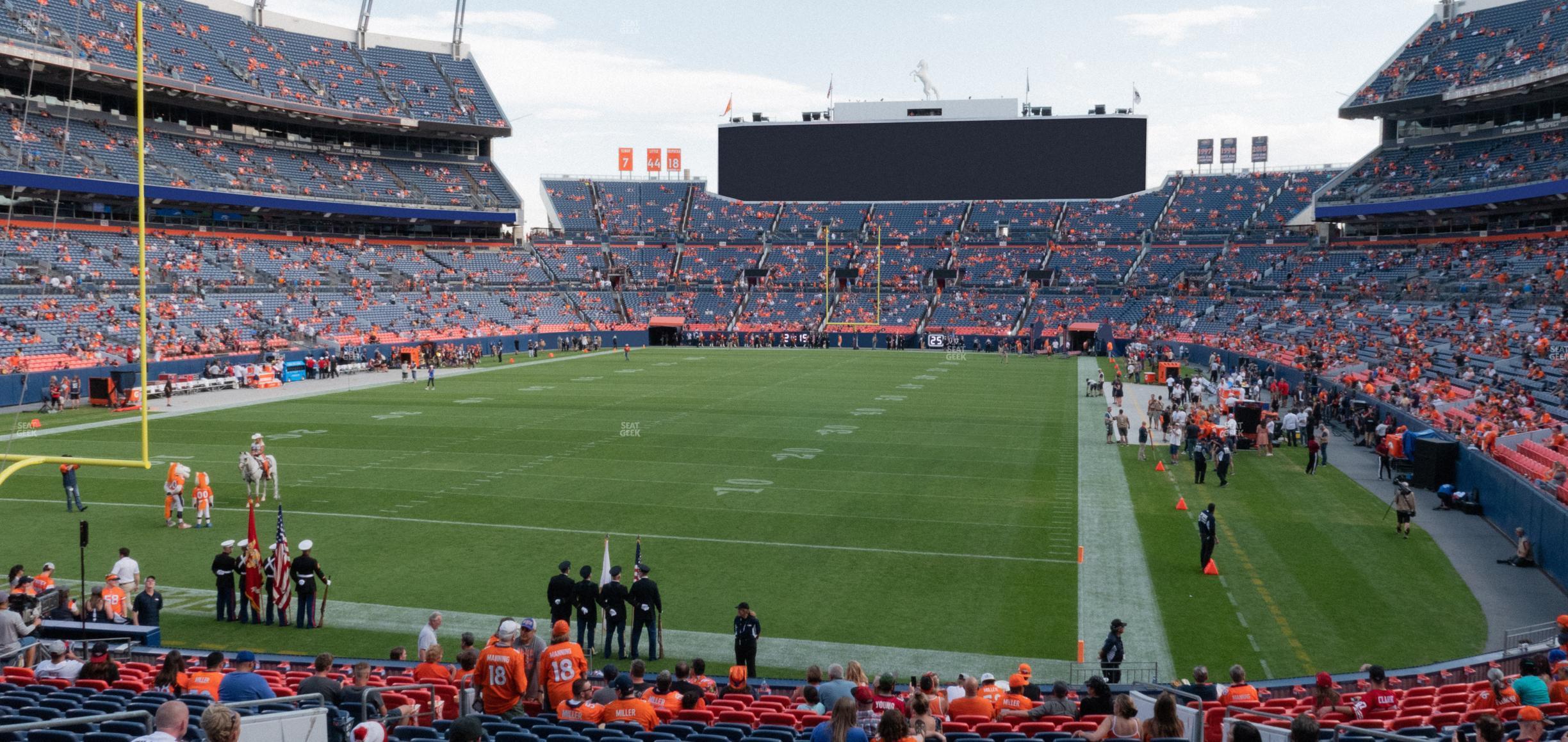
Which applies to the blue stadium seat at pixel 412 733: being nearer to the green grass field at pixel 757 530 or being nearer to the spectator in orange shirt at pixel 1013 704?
the spectator in orange shirt at pixel 1013 704

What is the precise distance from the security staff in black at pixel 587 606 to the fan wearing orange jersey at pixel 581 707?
420cm

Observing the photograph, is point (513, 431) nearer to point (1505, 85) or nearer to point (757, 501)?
point (757, 501)

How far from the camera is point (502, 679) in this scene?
348 inches

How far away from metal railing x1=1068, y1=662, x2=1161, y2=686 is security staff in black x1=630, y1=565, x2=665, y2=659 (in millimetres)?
5031

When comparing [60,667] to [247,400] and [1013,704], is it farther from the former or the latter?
[247,400]

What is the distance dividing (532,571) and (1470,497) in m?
18.2

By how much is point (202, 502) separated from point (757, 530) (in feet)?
33.4

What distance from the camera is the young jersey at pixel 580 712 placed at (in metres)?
8.27

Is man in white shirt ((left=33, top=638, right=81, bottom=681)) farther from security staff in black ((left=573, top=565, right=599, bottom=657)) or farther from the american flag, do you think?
security staff in black ((left=573, top=565, right=599, bottom=657))

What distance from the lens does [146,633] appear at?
12.5 meters

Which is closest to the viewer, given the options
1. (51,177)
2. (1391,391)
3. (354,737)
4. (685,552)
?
(354,737)

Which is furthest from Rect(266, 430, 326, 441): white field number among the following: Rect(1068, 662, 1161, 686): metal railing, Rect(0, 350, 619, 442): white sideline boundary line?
Rect(1068, 662, 1161, 686): metal railing

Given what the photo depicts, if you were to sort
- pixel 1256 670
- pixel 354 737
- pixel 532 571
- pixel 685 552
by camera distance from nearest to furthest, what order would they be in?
1. pixel 354 737
2. pixel 1256 670
3. pixel 532 571
4. pixel 685 552

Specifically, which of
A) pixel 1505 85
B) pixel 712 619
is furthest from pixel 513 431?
pixel 1505 85
